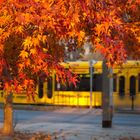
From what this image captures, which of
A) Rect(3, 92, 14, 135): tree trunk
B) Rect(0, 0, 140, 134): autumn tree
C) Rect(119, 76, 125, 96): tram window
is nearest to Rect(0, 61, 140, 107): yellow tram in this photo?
Rect(119, 76, 125, 96): tram window

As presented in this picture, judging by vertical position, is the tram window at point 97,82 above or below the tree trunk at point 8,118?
above

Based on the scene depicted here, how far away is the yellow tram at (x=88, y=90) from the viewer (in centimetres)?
3394

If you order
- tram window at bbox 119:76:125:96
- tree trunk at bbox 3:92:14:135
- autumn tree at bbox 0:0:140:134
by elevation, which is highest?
autumn tree at bbox 0:0:140:134

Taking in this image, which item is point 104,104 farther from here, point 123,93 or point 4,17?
point 123,93

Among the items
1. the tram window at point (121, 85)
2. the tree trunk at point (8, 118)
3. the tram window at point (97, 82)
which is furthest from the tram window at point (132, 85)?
the tree trunk at point (8, 118)

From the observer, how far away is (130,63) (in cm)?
3334

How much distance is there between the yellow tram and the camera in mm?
33938

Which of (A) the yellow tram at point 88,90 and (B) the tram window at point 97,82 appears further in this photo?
(B) the tram window at point 97,82

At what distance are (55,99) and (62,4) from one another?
29.9m

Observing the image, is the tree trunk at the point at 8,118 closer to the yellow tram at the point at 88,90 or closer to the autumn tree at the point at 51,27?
the autumn tree at the point at 51,27

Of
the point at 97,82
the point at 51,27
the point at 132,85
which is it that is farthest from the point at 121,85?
Answer: the point at 51,27

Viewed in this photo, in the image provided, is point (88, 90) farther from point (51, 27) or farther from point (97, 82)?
point (51, 27)

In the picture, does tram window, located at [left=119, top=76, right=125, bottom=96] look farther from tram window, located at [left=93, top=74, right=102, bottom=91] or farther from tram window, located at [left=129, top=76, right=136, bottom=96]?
tram window, located at [left=93, top=74, right=102, bottom=91]

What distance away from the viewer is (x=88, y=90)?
35188 millimetres
